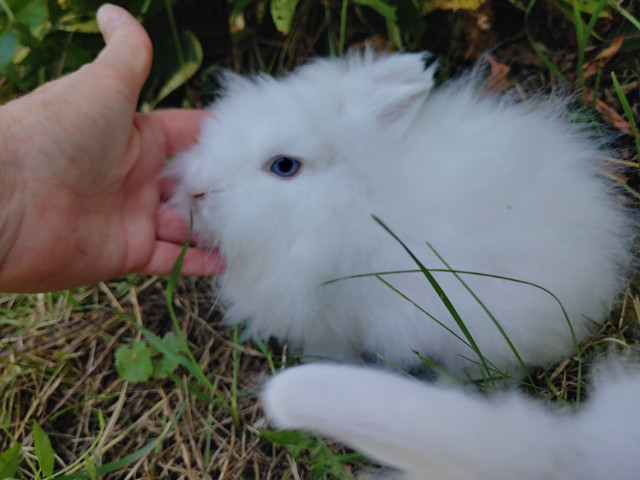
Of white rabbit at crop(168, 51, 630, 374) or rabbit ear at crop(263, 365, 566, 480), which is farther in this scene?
white rabbit at crop(168, 51, 630, 374)

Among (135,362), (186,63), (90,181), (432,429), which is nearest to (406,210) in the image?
(432,429)

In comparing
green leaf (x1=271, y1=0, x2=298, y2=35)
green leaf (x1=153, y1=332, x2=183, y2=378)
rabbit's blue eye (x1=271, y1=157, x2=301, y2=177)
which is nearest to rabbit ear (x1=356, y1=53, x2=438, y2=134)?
rabbit's blue eye (x1=271, y1=157, x2=301, y2=177)

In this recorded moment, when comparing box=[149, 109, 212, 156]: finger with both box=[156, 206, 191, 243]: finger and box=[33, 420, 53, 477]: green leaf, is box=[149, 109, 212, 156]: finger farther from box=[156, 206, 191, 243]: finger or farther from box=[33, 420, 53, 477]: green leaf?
box=[33, 420, 53, 477]: green leaf

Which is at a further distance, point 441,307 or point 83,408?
point 83,408

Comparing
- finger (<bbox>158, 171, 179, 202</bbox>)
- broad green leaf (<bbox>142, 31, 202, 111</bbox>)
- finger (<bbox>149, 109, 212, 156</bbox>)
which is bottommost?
finger (<bbox>158, 171, 179, 202</bbox>)

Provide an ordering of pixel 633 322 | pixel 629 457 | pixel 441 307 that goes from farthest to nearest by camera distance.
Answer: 1. pixel 633 322
2. pixel 441 307
3. pixel 629 457

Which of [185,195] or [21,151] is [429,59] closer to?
[185,195]

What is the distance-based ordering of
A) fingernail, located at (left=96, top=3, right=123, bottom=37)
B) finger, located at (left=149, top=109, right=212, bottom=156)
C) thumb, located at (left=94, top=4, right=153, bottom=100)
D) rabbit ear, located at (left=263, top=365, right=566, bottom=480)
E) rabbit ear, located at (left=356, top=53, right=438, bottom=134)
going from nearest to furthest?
1. rabbit ear, located at (left=263, top=365, right=566, bottom=480)
2. rabbit ear, located at (left=356, top=53, right=438, bottom=134)
3. thumb, located at (left=94, top=4, right=153, bottom=100)
4. fingernail, located at (left=96, top=3, right=123, bottom=37)
5. finger, located at (left=149, top=109, right=212, bottom=156)

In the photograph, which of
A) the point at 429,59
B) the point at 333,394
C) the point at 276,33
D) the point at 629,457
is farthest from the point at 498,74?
the point at 333,394
